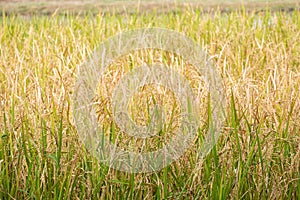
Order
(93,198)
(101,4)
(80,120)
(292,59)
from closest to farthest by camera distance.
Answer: (93,198), (80,120), (292,59), (101,4)

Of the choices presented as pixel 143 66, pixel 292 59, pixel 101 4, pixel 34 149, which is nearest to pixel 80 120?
pixel 34 149

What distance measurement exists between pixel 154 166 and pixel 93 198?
165 millimetres

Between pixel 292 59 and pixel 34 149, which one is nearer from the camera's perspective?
pixel 34 149

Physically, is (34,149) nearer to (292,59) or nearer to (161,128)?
(161,128)

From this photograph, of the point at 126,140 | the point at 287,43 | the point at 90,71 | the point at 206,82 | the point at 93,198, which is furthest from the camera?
the point at 287,43

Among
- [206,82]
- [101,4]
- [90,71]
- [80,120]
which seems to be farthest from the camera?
[101,4]

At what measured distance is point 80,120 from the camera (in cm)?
145

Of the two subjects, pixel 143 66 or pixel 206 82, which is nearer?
pixel 206 82

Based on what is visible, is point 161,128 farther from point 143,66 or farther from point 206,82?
point 143,66

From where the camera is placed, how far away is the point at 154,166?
128 cm

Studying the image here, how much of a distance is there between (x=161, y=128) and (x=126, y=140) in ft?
0.33

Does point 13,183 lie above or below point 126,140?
below

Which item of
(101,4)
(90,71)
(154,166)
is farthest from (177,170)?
(101,4)

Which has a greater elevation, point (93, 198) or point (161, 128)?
point (161, 128)
